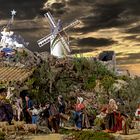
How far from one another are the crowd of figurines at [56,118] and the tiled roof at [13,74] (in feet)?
8.44

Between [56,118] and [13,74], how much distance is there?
8.32 metres

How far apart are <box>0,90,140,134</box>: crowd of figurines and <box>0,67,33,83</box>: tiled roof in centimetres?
257

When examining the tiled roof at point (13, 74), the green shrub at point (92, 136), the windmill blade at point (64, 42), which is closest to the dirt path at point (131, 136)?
the green shrub at point (92, 136)

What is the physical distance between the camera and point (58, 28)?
56125mm

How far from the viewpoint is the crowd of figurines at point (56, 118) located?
2466 centimetres

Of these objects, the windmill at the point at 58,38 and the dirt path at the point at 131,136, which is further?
the windmill at the point at 58,38

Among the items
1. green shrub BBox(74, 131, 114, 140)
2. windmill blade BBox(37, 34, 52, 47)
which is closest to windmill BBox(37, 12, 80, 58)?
windmill blade BBox(37, 34, 52, 47)

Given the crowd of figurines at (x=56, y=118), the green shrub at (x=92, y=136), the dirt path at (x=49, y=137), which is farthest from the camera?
the crowd of figurines at (x=56, y=118)

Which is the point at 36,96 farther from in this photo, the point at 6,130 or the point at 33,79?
the point at 6,130

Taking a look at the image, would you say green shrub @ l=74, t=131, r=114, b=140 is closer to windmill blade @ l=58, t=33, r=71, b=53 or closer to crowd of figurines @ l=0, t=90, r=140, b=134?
crowd of figurines @ l=0, t=90, r=140, b=134

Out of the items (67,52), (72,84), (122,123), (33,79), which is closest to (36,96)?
(33,79)

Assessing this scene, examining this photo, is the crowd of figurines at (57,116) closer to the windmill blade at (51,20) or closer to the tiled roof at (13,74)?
the tiled roof at (13,74)

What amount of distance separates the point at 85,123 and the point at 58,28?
30.0 metres

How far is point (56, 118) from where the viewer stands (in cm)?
2508
